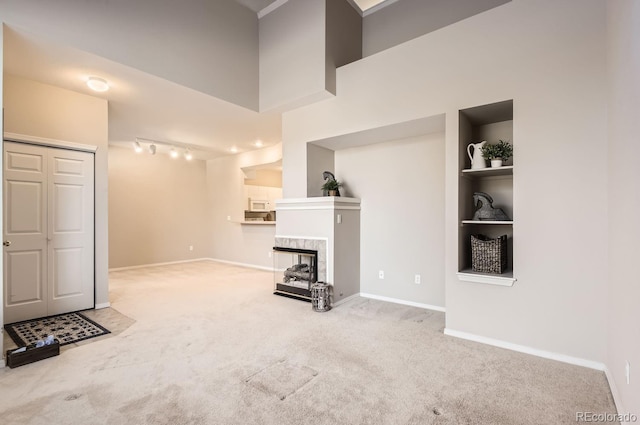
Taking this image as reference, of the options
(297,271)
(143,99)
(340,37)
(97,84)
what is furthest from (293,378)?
(340,37)

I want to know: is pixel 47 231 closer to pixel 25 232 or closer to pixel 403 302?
pixel 25 232

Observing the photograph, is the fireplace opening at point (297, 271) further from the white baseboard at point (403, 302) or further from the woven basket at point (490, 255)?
the woven basket at point (490, 255)

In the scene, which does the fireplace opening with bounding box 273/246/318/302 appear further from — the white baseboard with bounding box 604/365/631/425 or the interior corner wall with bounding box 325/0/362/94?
the white baseboard with bounding box 604/365/631/425

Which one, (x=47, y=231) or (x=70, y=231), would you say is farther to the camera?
(x=70, y=231)

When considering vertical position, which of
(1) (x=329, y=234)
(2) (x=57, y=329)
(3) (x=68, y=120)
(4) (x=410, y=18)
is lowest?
(2) (x=57, y=329)

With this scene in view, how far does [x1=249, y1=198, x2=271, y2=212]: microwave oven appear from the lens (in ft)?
25.3

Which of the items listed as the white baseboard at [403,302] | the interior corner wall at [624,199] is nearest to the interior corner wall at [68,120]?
the white baseboard at [403,302]

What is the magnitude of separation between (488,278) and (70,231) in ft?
16.0

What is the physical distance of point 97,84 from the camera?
358 cm

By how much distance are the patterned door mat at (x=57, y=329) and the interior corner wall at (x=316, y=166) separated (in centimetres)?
299

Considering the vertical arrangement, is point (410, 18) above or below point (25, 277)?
above

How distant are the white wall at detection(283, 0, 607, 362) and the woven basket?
0.15 m

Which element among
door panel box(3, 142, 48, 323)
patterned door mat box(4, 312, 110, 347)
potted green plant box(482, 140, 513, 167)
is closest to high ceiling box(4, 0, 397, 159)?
door panel box(3, 142, 48, 323)

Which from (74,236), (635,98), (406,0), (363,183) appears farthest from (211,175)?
(635,98)
